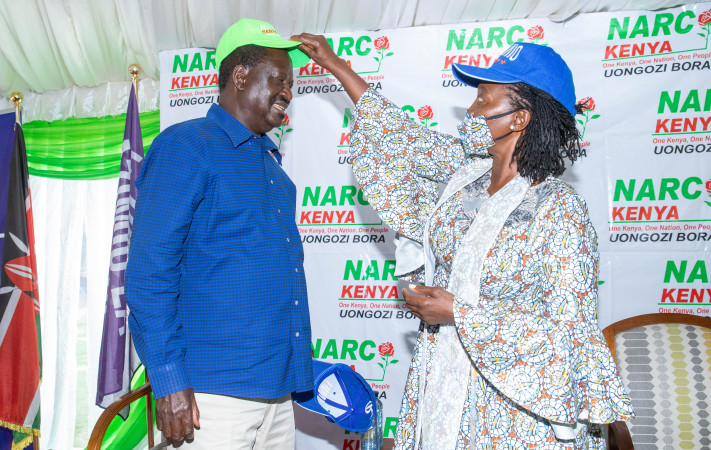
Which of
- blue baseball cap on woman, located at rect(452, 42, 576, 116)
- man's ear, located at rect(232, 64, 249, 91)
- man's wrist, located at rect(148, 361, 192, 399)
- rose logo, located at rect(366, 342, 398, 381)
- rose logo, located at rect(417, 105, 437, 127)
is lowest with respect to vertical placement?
man's wrist, located at rect(148, 361, 192, 399)

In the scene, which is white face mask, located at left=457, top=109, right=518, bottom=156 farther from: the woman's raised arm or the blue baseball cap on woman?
the woman's raised arm

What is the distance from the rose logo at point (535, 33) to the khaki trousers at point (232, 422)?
8.03 feet

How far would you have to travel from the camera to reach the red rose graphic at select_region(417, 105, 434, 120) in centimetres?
328

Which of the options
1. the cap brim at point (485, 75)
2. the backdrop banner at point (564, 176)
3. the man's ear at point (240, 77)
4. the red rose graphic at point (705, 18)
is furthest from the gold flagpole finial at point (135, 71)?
the red rose graphic at point (705, 18)

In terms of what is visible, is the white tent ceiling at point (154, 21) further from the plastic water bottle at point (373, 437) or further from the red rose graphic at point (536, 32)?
the plastic water bottle at point (373, 437)

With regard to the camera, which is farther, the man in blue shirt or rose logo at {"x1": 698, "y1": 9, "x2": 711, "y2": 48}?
rose logo at {"x1": 698, "y1": 9, "x2": 711, "y2": 48}

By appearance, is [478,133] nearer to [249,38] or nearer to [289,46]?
[289,46]

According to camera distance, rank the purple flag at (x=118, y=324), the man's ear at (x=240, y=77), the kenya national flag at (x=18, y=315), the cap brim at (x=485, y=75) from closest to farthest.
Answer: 1. the cap brim at (x=485, y=75)
2. the man's ear at (x=240, y=77)
3. the purple flag at (x=118, y=324)
4. the kenya national flag at (x=18, y=315)

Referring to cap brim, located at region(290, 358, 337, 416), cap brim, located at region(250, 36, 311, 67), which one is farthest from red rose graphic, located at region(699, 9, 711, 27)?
cap brim, located at region(290, 358, 337, 416)

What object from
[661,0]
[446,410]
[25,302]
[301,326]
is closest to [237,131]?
[301,326]

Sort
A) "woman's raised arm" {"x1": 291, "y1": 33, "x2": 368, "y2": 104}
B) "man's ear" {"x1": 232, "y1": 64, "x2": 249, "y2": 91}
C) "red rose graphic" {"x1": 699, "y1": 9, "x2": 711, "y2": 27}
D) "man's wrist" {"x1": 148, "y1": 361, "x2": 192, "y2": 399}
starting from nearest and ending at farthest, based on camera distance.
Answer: "man's wrist" {"x1": 148, "y1": 361, "x2": 192, "y2": 399} → "man's ear" {"x1": 232, "y1": 64, "x2": 249, "y2": 91} → "woman's raised arm" {"x1": 291, "y1": 33, "x2": 368, "y2": 104} → "red rose graphic" {"x1": 699, "y1": 9, "x2": 711, "y2": 27}

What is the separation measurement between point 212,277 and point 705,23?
2918mm

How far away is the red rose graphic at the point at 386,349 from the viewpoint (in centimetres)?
326

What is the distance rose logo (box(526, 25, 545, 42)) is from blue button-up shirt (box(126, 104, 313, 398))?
2049 mm
